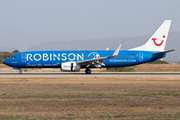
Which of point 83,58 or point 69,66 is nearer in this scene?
point 69,66

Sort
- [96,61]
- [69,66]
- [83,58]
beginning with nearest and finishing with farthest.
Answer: [69,66], [96,61], [83,58]

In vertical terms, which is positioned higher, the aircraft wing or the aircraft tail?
the aircraft tail

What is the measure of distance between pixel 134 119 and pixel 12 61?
3393 cm

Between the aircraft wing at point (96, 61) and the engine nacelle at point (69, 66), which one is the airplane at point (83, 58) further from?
the engine nacelle at point (69, 66)

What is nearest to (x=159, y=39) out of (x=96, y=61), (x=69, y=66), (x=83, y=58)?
(x=96, y=61)

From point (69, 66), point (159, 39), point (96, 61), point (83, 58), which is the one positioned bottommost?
point (69, 66)

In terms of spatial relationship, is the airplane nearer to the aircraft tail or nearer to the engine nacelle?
the engine nacelle

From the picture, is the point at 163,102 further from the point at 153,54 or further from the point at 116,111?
the point at 153,54

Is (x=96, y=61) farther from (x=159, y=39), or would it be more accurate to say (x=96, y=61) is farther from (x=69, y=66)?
(x=159, y=39)

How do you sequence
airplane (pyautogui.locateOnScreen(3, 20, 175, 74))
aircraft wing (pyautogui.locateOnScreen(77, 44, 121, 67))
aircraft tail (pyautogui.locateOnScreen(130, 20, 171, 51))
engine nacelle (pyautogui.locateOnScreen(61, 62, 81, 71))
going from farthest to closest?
aircraft tail (pyautogui.locateOnScreen(130, 20, 171, 51)) → airplane (pyautogui.locateOnScreen(3, 20, 175, 74)) → engine nacelle (pyautogui.locateOnScreen(61, 62, 81, 71)) → aircraft wing (pyautogui.locateOnScreen(77, 44, 121, 67))

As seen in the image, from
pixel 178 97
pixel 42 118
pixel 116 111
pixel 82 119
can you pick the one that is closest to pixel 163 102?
pixel 178 97

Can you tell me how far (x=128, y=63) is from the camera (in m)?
40.6

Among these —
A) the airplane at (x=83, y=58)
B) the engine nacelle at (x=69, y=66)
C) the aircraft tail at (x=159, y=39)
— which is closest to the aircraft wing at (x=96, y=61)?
the airplane at (x=83, y=58)

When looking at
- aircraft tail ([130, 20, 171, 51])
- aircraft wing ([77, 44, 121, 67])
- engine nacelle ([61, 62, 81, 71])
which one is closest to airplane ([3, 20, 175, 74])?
aircraft wing ([77, 44, 121, 67])
